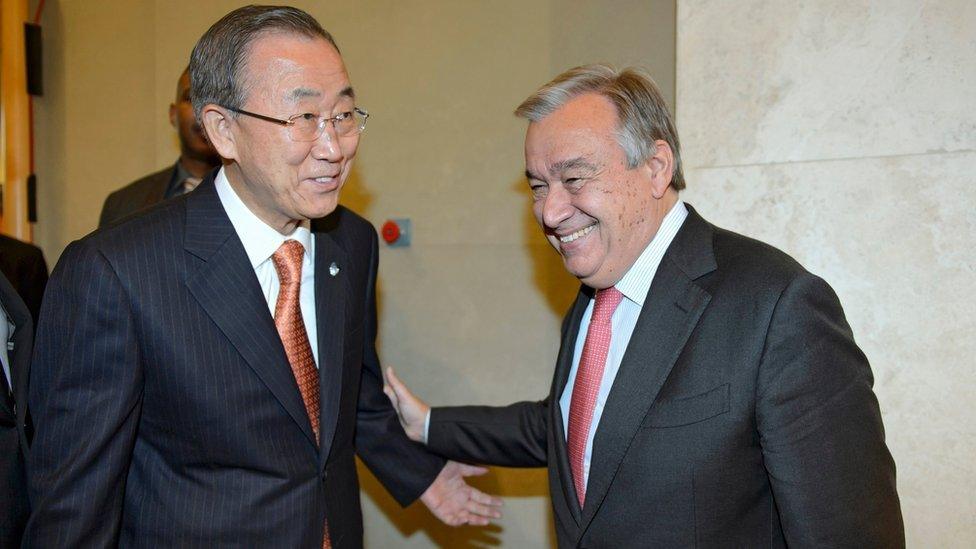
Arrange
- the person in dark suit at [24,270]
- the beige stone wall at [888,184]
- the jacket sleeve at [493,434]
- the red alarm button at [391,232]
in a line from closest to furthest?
the beige stone wall at [888,184] < the jacket sleeve at [493,434] < the person in dark suit at [24,270] < the red alarm button at [391,232]

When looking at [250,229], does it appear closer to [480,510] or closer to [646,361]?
[646,361]

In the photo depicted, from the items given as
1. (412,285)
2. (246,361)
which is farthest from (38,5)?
(246,361)

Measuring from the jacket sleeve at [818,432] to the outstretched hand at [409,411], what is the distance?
1.07 metres

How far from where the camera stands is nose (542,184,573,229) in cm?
164

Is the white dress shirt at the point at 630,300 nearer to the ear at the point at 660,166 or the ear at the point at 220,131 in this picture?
the ear at the point at 660,166

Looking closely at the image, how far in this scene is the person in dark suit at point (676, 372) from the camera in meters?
1.38

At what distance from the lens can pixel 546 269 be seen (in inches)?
111

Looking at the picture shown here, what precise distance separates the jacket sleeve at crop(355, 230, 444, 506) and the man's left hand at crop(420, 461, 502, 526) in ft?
0.14

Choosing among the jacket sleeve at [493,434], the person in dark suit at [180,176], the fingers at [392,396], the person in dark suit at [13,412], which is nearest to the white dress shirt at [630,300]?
the jacket sleeve at [493,434]

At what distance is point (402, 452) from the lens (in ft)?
7.26

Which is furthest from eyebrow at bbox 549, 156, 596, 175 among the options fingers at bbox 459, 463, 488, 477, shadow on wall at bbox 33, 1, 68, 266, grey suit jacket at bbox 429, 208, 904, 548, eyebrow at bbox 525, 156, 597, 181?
shadow on wall at bbox 33, 1, 68, 266

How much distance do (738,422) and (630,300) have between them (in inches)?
13.9

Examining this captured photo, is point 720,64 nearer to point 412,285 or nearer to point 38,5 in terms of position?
point 412,285

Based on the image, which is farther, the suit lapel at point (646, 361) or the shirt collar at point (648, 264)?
the shirt collar at point (648, 264)
